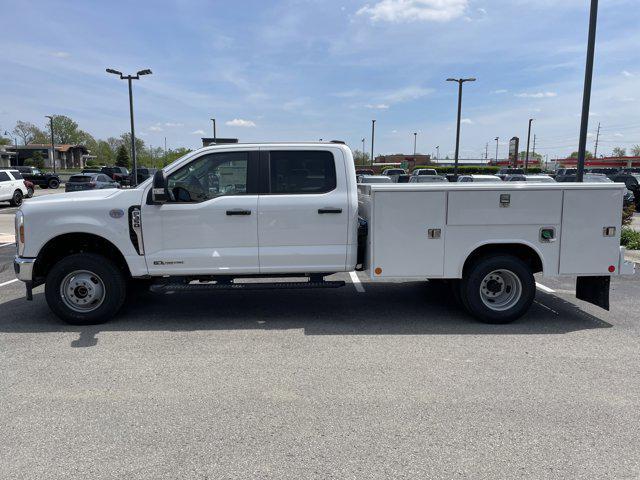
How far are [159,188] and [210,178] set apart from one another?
2.04ft

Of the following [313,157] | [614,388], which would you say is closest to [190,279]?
[313,157]

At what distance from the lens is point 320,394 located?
4.22m

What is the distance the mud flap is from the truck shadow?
24cm

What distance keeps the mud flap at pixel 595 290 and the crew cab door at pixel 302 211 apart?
10.7 feet

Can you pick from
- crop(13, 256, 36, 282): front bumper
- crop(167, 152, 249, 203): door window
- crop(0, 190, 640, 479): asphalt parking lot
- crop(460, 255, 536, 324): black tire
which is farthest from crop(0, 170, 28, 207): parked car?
crop(460, 255, 536, 324): black tire

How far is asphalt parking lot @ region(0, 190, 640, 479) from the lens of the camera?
3266 millimetres

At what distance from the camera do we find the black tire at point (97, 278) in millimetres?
6004

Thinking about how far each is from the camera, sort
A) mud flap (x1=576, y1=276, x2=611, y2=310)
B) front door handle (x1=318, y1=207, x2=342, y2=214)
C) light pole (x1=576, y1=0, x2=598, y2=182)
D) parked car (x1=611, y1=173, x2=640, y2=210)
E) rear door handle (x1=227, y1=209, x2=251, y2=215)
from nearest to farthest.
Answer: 1. rear door handle (x1=227, y1=209, x2=251, y2=215)
2. front door handle (x1=318, y1=207, x2=342, y2=214)
3. mud flap (x1=576, y1=276, x2=611, y2=310)
4. light pole (x1=576, y1=0, x2=598, y2=182)
5. parked car (x1=611, y1=173, x2=640, y2=210)

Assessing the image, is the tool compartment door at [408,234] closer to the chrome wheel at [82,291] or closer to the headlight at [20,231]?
the chrome wheel at [82,291]

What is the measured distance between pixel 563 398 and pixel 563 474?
117 centimetres

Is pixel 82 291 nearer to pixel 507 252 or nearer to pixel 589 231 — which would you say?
pixel 507 252

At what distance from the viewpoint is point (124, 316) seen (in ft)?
21.5

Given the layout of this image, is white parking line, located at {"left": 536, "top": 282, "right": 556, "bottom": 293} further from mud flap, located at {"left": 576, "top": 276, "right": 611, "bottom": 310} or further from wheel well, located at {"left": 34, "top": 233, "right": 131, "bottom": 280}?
wheel well, located at {"left": 34, "top": 233, "right": 131, "bottom": 280}

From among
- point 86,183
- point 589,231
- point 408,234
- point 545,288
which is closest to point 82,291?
point 408,234
